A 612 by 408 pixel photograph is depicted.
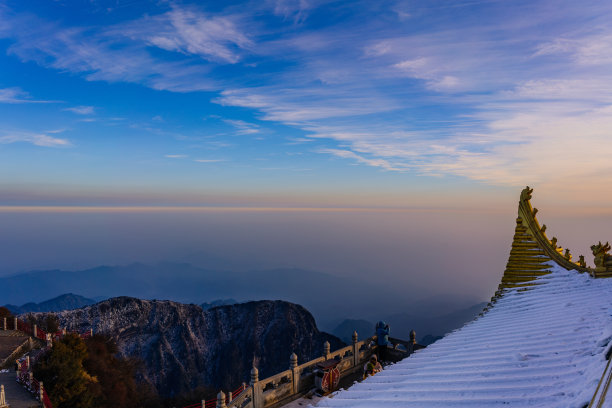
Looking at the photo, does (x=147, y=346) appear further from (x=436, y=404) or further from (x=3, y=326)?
(x=436, y=404)

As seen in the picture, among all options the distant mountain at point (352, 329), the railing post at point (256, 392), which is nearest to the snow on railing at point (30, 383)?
the railing post at point (256, 392)

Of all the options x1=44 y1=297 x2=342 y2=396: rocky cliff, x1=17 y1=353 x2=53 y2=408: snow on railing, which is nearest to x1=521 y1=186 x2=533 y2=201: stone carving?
x1=17 y1=353 x2=53 y2=408: snow on railing

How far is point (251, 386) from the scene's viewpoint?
11.6 m

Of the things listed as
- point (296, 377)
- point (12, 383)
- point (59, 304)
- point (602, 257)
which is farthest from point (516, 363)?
Answer: point (59, 304)

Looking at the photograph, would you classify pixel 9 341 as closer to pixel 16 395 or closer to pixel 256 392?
pixel 16 395

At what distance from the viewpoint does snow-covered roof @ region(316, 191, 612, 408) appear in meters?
4.79

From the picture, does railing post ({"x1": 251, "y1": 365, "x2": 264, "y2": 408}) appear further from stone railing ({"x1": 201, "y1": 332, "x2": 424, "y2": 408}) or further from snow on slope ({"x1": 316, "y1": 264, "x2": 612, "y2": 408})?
snow on slope ({"x1": 316, "y1": 264, "x2": 612, "y2": 408})

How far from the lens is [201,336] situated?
209 ft

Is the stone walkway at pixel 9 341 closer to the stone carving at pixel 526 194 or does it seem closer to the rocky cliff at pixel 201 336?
the rocky cliff at pixel 201 336

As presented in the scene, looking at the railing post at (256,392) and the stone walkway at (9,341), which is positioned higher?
the railing post at (256,392)

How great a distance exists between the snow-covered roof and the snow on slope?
0.01m

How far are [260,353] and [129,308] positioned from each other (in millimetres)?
23966

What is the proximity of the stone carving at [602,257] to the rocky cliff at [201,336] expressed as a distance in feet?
185

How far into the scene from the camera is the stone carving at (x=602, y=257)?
10.7 m
